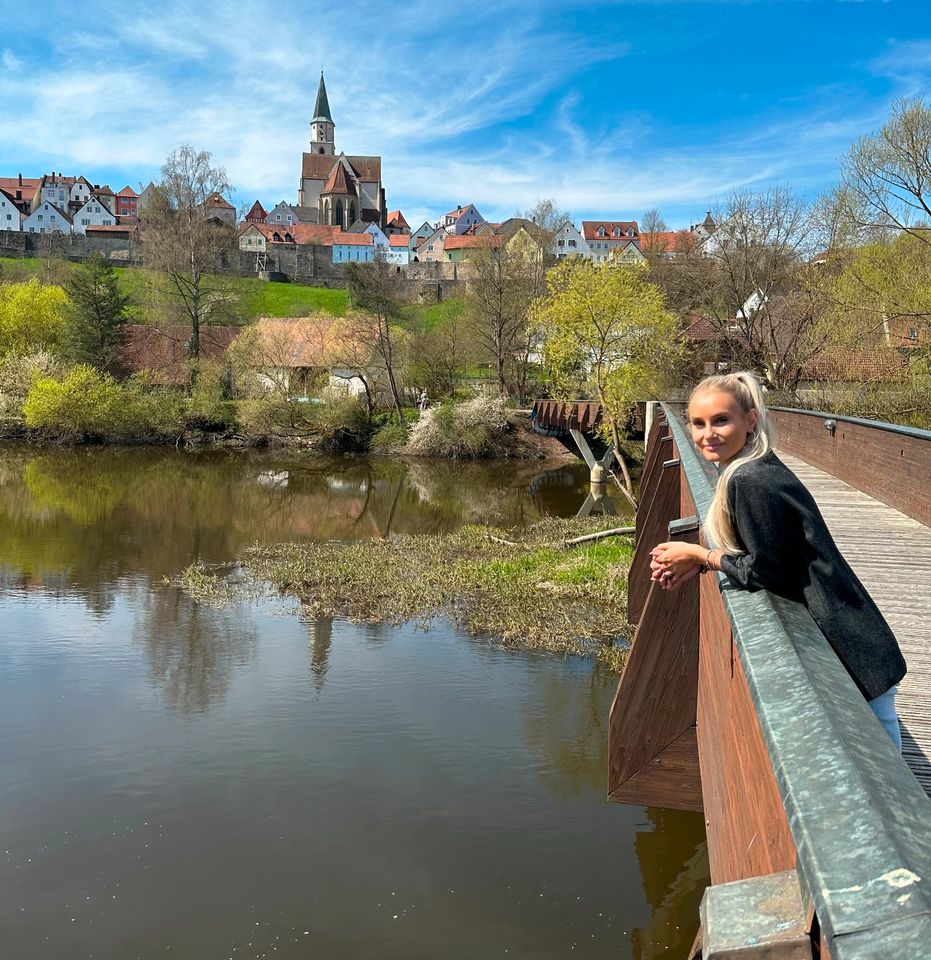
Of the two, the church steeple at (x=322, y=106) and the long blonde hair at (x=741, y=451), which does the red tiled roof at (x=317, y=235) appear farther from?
the long blonde hair at (x=741, y=451)

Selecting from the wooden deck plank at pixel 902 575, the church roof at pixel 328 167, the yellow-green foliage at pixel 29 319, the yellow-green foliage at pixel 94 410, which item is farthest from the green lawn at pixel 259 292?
the wooden deck plank at pixel 902 575

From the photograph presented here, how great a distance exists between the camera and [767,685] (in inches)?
66.5

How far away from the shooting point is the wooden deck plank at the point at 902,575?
3613 millimetres

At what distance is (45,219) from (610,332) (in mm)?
102126

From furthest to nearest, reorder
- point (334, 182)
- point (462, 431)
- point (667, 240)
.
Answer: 1. point (334, 182)
2. point (667, 240)
3. point (462, 431)

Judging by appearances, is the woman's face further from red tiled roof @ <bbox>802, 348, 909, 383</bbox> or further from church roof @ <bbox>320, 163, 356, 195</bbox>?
church roof @ <bbox>320, 163, 356, 195</bbox>

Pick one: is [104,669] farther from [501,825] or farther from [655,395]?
[655,395]

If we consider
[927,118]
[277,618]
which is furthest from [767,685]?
[927,118]

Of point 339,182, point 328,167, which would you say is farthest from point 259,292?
point 328,167

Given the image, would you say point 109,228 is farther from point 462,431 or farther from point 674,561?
point 674,561

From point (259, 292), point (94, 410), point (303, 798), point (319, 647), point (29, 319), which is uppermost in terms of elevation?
point (259, 292)

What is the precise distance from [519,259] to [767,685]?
49.4 meters

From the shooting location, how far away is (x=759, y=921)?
1412 millimetres

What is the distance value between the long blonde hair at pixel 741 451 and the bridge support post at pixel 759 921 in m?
1.32
